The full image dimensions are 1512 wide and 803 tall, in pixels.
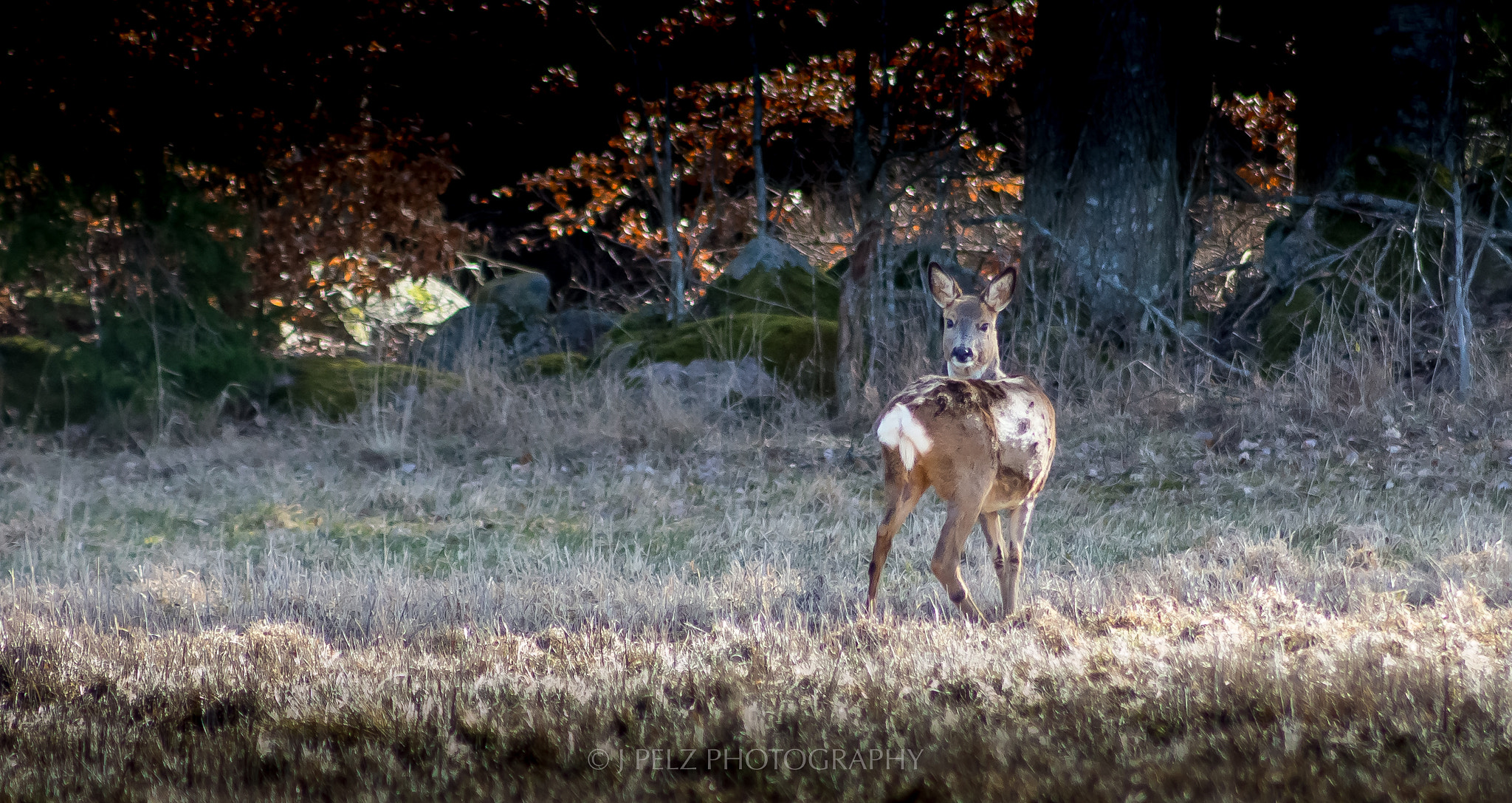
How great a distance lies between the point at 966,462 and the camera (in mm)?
4562

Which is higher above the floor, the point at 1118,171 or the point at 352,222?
the point at 1118,171

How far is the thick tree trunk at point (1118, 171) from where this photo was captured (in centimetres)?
1111

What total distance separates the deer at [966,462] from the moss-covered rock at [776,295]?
7.74m

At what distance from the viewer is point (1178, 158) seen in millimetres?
12398

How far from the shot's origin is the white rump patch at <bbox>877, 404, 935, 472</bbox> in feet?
15.0

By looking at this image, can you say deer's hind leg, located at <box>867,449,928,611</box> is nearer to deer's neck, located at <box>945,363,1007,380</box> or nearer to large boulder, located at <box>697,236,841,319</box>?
deer's neck, located at <box>945,363,1007,380</box>

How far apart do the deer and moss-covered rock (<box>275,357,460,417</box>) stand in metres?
7.54

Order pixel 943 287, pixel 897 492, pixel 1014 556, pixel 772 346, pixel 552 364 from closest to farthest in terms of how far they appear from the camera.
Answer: pixel 897 492 → pixel 1014 556 → pixel 943 287 → pixel 772 346 → pixel 552 364

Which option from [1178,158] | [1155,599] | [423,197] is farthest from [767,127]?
[1155,599]

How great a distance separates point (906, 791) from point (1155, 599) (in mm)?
2417

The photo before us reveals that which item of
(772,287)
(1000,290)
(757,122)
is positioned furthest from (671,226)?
(1000,290)

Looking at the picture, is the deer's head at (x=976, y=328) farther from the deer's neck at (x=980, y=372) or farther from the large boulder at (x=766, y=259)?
the large boulder at (x=766, y=259)

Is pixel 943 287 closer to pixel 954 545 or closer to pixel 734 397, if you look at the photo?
pixel 954 545

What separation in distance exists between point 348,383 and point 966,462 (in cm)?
896
